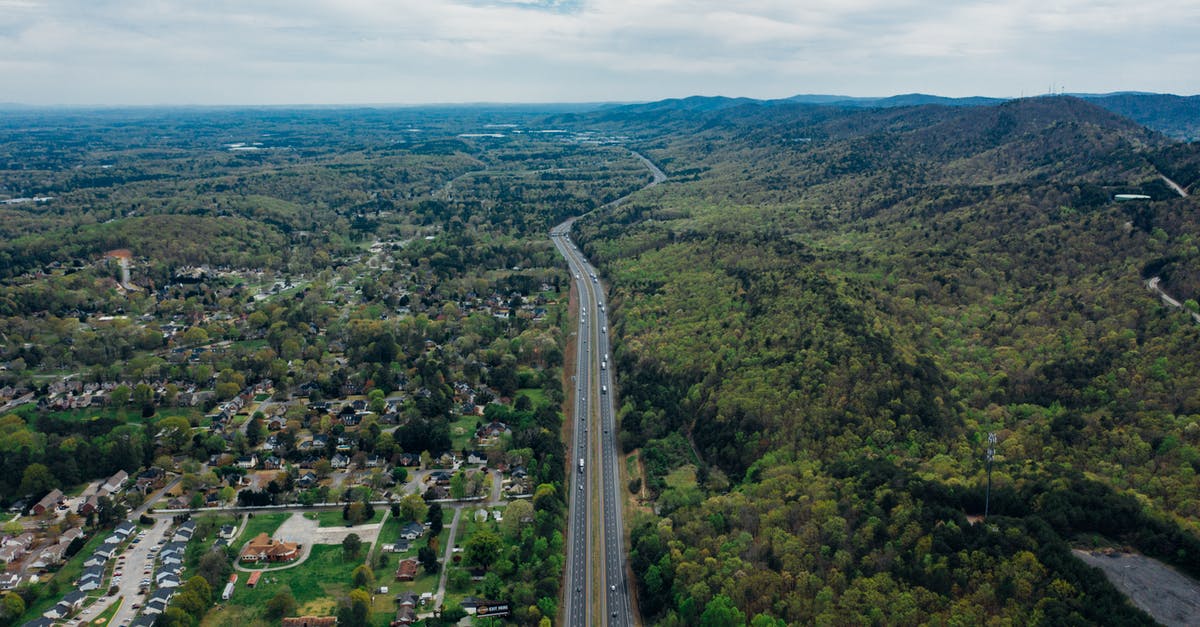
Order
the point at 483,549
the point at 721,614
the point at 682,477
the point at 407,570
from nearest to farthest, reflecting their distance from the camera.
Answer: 1. the point at 721,614
2. the point at 407,570
3. the point at 483,549
4. the point at 682,477

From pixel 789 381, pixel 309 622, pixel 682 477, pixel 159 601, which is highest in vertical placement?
pixel 789 381

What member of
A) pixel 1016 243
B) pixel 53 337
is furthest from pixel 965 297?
pixel 53 337

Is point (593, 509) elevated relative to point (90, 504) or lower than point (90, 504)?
elevated

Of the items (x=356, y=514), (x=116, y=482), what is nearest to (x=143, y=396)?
(x=116, y=482)

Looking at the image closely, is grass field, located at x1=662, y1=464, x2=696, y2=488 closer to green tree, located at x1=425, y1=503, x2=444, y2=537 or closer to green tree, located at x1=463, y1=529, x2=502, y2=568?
green tree, located at x1=463, y1=529, x2=502, y2=568

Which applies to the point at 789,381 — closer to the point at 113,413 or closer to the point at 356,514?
the point at 356,514

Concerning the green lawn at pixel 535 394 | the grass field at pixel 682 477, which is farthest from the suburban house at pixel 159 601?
the green lawn at pixel 535 394

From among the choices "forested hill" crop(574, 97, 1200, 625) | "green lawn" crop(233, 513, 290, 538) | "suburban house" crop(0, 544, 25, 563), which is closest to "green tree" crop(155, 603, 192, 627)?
"green lawn" crop(233, 513, 290, 538)

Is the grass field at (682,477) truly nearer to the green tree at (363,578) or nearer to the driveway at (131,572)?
the green tree at (363,578)
